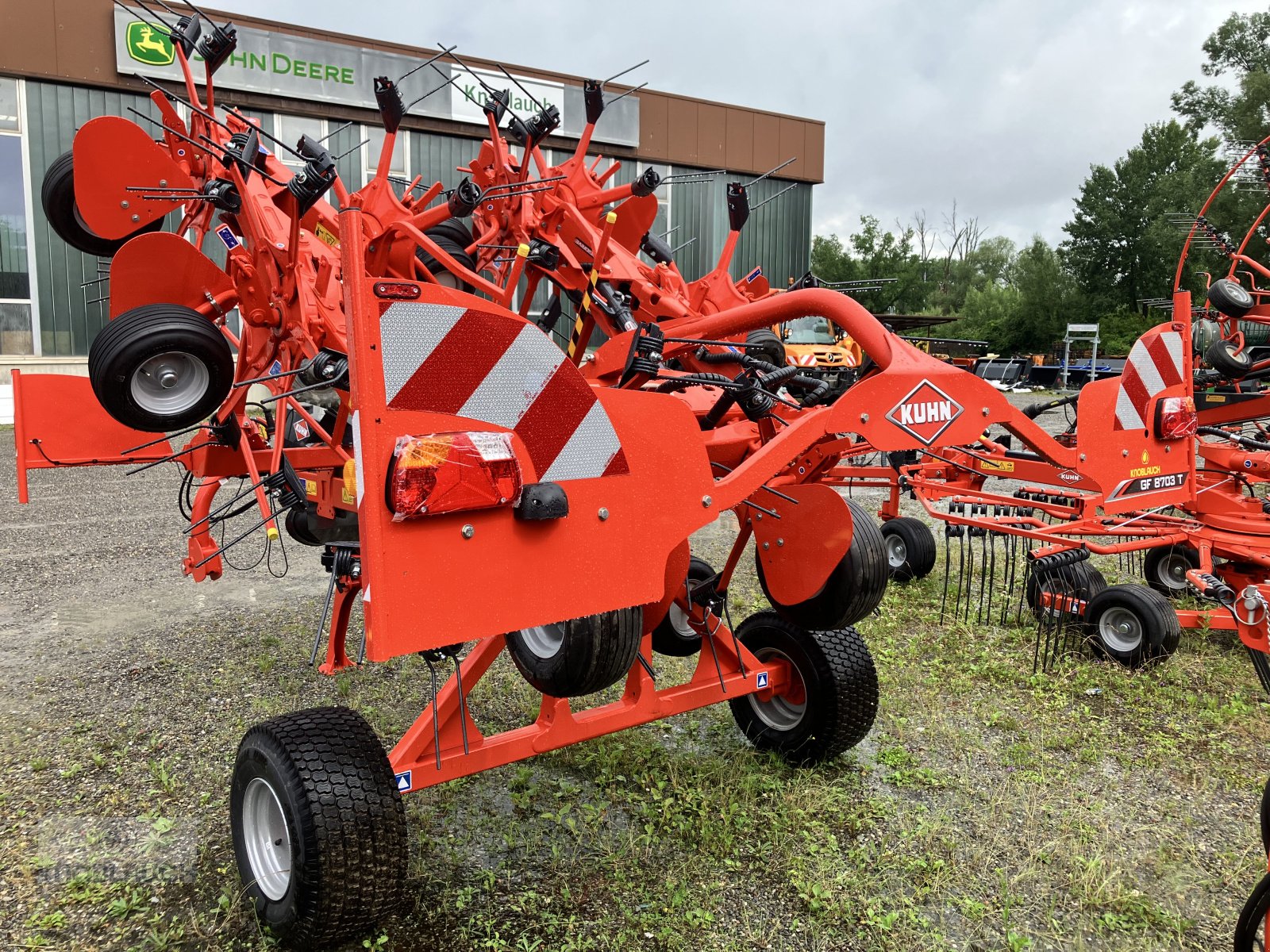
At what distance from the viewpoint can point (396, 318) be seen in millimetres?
1658

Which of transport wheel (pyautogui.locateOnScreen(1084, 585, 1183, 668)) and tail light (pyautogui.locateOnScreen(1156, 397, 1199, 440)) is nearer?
tail light (pyautogui.locateOnScreen(1156, 397, 1199, 440))

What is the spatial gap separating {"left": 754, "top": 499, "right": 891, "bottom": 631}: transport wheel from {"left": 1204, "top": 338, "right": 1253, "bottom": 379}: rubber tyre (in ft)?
16.3

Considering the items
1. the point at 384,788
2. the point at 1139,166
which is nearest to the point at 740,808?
the point at 384,788

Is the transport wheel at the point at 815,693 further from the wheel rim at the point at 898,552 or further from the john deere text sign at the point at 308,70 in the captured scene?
the john deere text sign at the point at 308,70

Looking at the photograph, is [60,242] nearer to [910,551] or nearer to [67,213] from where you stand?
[67,213]

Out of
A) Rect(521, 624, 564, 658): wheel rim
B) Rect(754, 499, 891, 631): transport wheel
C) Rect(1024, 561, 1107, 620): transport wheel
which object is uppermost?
Rect(754, 499, 891, 631): transport wheel

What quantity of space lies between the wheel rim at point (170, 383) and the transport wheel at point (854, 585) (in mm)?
2367

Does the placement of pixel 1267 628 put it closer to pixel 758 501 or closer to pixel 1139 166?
pixel 758 501

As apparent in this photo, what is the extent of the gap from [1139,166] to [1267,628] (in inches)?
1768

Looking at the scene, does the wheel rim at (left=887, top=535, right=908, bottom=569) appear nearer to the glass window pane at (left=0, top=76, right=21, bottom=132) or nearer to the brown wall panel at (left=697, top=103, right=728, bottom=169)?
the brown wall panel at (left=697, top=103, right=728, bottom=169)

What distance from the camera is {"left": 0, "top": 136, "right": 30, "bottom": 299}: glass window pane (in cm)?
1578

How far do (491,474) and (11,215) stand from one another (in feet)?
61.9

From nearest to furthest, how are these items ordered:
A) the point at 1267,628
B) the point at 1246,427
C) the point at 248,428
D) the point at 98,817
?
the point at 1267,628 < the point at 98,817 < the point at 248,428 < the point at 1246,427

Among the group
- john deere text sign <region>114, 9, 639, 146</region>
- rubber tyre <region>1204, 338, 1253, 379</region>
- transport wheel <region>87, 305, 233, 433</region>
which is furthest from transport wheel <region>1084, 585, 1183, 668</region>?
john deere text sign <region>114, 9, 639, 146</region>
